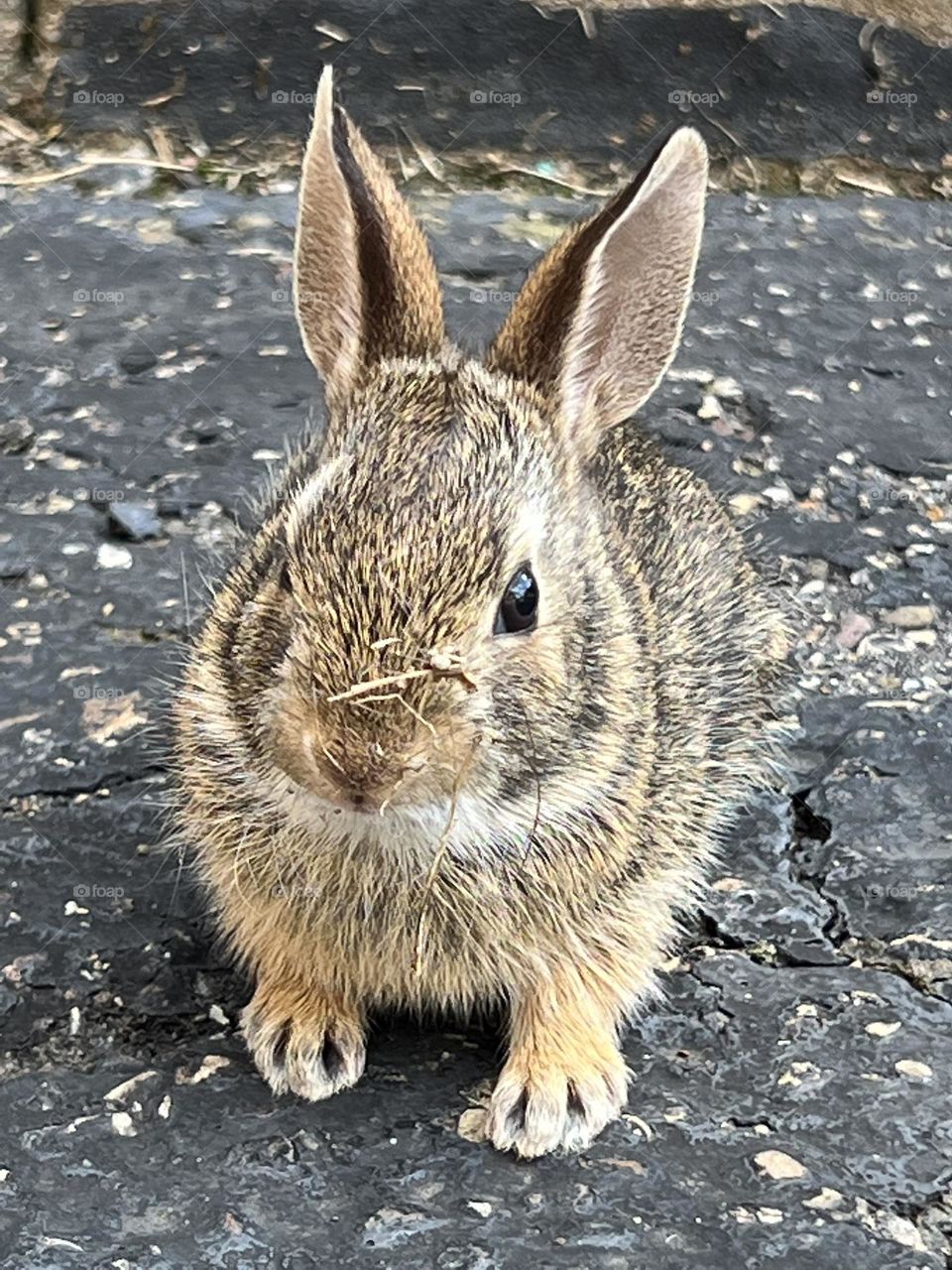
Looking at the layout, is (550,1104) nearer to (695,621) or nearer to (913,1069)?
(913,1069)

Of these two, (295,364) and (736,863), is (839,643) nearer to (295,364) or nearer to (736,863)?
(736,863)

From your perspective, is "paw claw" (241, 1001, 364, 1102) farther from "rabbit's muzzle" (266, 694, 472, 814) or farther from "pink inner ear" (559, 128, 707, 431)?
"pink inner ear" (559, 128, 707, 431)

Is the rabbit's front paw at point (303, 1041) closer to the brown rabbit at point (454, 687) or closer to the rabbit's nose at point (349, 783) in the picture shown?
the brown rabbit at point (454, 687)

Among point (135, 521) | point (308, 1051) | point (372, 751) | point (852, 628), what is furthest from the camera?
point (135, 521)

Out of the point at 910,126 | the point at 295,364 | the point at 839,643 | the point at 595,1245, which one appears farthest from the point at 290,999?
the point at 910,126

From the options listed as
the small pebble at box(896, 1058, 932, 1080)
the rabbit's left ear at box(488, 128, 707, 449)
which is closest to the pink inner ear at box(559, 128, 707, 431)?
the rabbit's left ear at box(488, 128, 707, 449)

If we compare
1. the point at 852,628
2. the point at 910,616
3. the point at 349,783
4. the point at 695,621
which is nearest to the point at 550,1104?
the point at 349,783

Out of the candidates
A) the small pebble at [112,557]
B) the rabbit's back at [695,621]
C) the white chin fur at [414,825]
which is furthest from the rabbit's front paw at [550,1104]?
the small pebble at [112,557]
